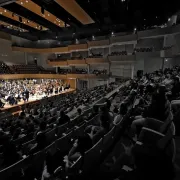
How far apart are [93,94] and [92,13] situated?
7.09 meters

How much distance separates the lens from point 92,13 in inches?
533

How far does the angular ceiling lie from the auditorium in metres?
0.08

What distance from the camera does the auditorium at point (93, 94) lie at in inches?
74.6

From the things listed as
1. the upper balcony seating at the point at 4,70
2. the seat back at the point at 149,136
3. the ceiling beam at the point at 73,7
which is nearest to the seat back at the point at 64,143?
the seat back at the point at 149,136

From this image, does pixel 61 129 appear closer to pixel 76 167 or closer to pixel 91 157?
pixel 91 157

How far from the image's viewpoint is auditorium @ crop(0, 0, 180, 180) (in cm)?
189

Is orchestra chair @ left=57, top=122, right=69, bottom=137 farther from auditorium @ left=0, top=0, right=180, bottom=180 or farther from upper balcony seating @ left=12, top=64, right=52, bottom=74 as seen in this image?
upper balcony seating @ left=12, top=64, right=52, bottom=74

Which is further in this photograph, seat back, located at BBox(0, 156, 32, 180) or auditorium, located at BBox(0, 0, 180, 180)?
seat back, located at BBox(0, 156, 32, 180)

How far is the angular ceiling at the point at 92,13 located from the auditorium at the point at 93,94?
3.1 inches

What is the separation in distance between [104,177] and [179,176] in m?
0.69

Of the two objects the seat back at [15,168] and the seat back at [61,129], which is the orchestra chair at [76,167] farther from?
the seat back at [61,129]

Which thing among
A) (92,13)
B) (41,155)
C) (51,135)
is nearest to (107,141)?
(41,155)

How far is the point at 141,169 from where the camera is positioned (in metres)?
1.17

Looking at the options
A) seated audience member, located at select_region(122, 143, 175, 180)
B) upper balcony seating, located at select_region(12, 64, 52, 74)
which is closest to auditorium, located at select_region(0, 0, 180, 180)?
seated audience member, located at select_region(122, 143, 175, 180)
